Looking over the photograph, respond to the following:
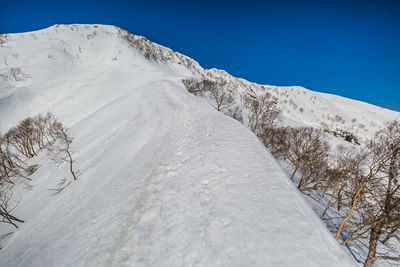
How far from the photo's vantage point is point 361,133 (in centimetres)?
7019

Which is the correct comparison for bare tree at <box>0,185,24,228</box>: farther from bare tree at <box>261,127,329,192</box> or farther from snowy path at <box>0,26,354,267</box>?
bare tree at <box>261,127,329,192</box>

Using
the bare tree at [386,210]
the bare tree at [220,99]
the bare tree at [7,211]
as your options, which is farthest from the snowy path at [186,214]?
the bare tree at [220,99]

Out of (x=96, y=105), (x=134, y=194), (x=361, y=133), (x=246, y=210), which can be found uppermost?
(x=361, y=133)

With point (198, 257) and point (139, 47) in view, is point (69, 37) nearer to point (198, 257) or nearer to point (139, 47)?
point (139, 47)

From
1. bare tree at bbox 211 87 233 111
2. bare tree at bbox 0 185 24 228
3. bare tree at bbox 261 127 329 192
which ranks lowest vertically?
bare tree at bbox 0 185 24 228

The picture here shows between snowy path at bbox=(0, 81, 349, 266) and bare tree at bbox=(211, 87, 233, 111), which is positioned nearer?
snowy path at bbox=(0, 81, 349, 266)

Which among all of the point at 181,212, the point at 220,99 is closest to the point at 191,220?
the point at 181,212

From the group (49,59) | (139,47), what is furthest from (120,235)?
(139,47)

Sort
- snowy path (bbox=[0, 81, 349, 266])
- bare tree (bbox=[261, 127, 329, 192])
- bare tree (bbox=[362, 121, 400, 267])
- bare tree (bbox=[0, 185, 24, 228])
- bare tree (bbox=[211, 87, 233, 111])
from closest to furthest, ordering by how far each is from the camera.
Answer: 1. snowy path (bbox=[0, 81, 349, 266])
2. bare tree (bbox=[362, 121, 400, 267])
3. bare tree (bbox=[0, 185, 24, 228])
4. bare tree (bbox=[261, 127, 329, 192])
5. bare tree (bbox=[211, 87, 233, 111])

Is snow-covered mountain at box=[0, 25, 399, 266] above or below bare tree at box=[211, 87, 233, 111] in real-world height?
below

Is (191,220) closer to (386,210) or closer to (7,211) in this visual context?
(386,210)

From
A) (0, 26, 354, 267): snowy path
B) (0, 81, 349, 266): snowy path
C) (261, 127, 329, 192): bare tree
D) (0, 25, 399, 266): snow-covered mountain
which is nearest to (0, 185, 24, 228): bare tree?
(0, 25, 399, 266): snow-covered mountain

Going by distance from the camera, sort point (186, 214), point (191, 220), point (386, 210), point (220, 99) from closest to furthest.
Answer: point (191, 220) < point (186, 214) < point (386, 210) < point (220, 99)

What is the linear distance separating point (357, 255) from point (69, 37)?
7121 cm
